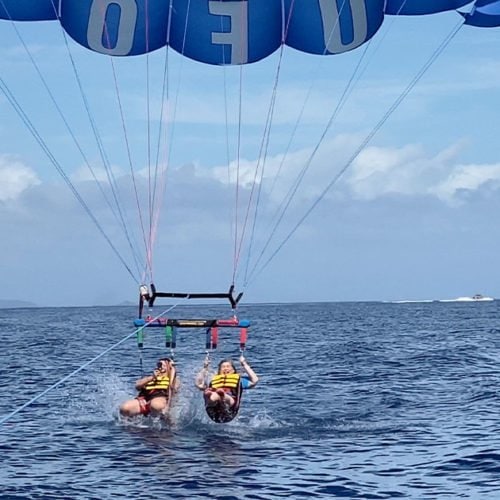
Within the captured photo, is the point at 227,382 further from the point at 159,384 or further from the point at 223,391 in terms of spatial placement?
the point at 159,384

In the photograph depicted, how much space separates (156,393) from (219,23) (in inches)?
277

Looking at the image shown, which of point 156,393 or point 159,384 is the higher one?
point 159,384

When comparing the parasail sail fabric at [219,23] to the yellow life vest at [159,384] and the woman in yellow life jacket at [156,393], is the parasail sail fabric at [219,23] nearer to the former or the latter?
the woman in yellow life jacket at [156,393]

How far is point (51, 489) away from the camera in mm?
13531

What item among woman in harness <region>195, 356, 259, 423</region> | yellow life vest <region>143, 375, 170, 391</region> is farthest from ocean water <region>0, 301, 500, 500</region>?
yellow life vest <region>143, 375, 170, 391</region>

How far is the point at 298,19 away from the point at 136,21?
9.97ft

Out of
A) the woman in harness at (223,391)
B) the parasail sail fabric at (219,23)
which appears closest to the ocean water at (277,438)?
the woman in harness at (223,391)

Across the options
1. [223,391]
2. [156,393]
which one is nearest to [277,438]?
[223,391]

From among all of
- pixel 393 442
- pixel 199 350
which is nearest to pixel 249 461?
pixel 393 442

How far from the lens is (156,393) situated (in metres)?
17.9

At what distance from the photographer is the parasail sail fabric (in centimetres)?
1866

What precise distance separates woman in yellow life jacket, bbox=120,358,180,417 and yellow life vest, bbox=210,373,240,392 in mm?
880

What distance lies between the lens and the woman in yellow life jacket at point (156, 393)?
1792 cm

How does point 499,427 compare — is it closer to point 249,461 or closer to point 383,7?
point 249,461
